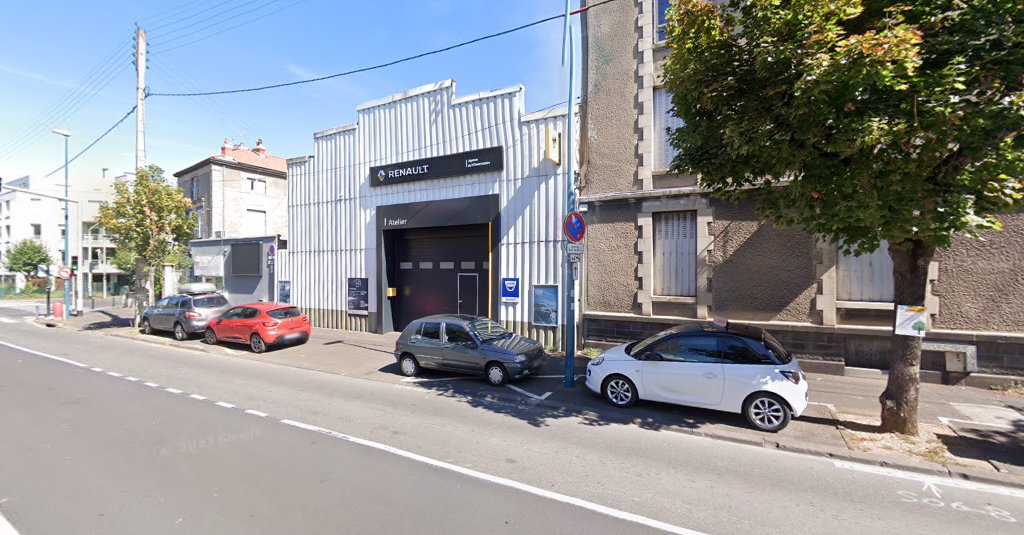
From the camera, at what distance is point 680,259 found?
Result: 11039 mm

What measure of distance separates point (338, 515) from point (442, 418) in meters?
3.04

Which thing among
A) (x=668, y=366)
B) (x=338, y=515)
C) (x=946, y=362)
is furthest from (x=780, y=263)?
(x=338, y=515)

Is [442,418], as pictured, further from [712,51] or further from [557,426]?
[712,51]

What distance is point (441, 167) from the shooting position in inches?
583

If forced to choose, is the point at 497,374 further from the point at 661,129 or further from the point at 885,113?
the point at 661,129

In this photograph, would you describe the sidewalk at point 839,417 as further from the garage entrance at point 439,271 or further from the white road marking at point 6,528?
the white road marking at point 6,528

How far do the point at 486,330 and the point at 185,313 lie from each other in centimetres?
1280

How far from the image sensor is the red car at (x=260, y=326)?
13.4 metres

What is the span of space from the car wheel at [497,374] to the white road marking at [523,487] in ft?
11.1

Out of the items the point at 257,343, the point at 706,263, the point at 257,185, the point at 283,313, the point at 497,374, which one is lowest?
the point at 257,343

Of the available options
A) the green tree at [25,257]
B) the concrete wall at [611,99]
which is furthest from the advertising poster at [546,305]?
the green tree at [25,257]

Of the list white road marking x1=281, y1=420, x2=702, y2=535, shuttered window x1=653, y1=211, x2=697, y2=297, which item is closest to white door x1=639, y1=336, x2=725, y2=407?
white road marking x1=281, y1=420, x2=702, y2=535

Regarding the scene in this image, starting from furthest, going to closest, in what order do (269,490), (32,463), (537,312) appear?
1. (537,312)
2. (32,463)
3. (269,490)

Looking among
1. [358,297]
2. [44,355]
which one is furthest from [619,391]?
[44,355]
